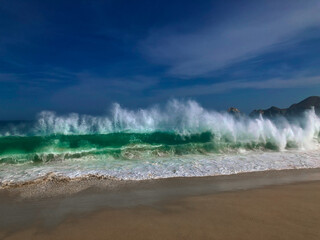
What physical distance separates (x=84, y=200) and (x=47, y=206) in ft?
2.29

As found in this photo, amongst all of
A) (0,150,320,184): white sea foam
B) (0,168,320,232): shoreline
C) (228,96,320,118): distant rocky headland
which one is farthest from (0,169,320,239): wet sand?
(228,96,320,118): distant rocky headland

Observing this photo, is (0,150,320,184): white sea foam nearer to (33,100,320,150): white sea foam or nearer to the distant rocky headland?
(33,100,320,150): white sea foam

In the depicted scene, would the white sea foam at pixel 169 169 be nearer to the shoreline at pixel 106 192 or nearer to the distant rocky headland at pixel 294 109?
the shoreline at pixel 106 192

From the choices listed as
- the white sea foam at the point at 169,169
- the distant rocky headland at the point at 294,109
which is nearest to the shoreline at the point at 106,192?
the white sea foam at the point at 169,169

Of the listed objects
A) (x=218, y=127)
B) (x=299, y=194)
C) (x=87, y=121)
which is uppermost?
(x=87, y=121)

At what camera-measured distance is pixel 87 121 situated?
18953mm

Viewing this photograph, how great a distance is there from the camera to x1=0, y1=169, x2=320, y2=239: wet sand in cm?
304

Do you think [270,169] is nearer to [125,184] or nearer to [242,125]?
[125,184]

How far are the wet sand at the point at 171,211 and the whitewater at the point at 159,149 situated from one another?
4.37ft

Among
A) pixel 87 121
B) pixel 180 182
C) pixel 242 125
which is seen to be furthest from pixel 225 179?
pixel 87 121

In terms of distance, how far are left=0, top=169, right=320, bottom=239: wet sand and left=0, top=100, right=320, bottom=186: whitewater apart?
1.33 meters

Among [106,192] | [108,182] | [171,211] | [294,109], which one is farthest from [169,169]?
[294,109]

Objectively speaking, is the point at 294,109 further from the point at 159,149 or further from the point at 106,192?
the point at 106,192

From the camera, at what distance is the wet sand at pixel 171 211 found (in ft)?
9.98
